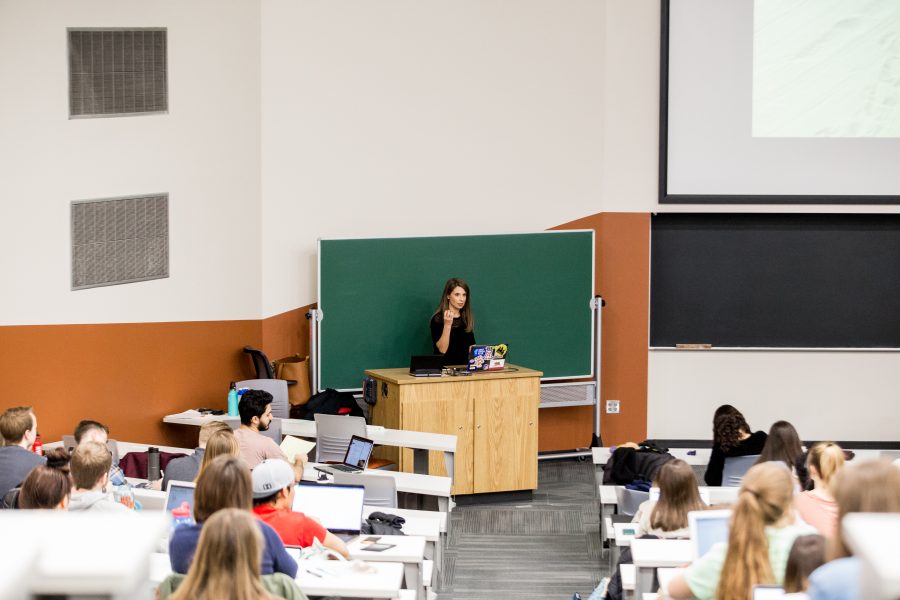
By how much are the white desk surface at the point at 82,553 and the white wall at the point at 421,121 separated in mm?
7681

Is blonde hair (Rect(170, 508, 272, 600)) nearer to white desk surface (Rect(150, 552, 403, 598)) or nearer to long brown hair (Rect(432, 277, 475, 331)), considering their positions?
white desk surface (Rect(150, 552, 403, 598))

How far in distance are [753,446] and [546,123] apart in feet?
12.3

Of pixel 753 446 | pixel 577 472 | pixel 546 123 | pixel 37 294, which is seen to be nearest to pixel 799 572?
pixel 753 446

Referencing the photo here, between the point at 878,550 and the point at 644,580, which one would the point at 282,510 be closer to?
the point at 644,580

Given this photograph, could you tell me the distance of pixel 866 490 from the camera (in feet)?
7.86

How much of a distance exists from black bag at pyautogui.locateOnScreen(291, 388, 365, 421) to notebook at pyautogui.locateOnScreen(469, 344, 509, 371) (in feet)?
3.38

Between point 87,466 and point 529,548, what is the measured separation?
3.30 m

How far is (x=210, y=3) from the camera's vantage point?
781 centimetres

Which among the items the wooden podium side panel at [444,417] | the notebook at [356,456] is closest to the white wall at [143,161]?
the wooden podium side panel at [444,417]

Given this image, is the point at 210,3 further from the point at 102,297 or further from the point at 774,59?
the point at 774,59

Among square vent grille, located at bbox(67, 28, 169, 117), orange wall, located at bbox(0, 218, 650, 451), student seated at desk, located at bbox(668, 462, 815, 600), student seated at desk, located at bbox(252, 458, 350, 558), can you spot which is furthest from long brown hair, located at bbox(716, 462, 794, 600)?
square vent grille, located at bbox(67, 28, 169, 117)

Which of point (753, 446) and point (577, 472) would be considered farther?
point (577, 472)

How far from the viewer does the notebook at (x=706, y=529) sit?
3746 mm

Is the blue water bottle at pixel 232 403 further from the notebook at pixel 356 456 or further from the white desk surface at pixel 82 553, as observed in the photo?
the white desk surface at pixel 82 553
